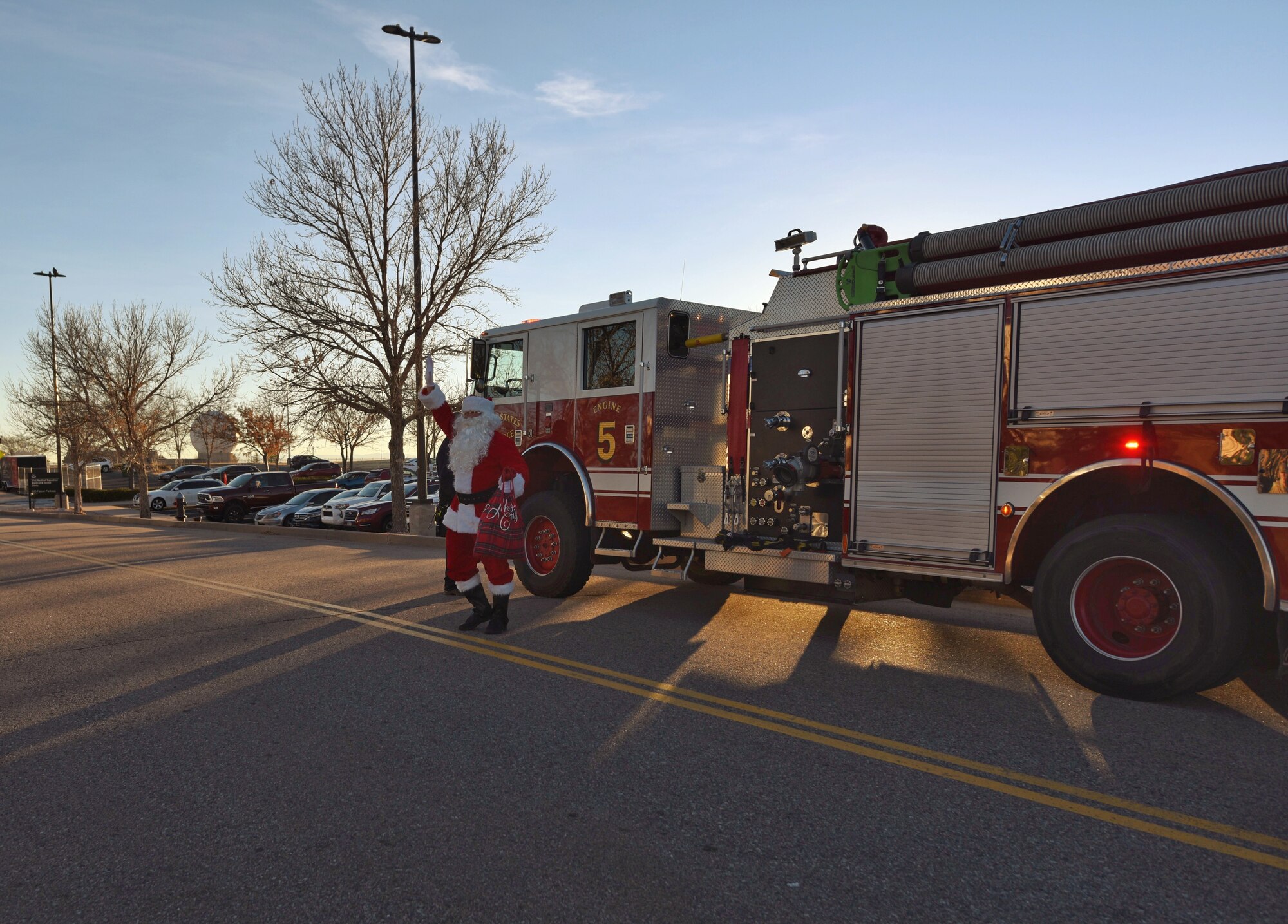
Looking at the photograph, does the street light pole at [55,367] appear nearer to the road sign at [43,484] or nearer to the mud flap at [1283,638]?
the road sign at [43,484]

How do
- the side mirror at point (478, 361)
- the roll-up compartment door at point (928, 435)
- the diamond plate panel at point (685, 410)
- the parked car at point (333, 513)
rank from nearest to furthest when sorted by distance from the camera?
the roll-up compartment door at point (928, 435), the diamond plate panel at point (685, 410), the side mirror at point (478, 361), the parked car at point (333, 513)

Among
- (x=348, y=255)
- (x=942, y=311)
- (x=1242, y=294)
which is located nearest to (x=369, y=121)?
(x=348, y=255)

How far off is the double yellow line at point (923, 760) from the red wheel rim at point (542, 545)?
76.9 inches

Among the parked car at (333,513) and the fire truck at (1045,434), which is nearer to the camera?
the fire truck at (1045,434)

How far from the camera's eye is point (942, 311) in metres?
6.09

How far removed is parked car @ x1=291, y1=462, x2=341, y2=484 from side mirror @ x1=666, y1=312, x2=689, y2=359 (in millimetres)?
57983

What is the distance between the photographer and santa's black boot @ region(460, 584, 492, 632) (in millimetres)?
7402

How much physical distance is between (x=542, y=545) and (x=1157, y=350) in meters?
5.89

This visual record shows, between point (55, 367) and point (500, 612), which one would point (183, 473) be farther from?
point (500, 612)

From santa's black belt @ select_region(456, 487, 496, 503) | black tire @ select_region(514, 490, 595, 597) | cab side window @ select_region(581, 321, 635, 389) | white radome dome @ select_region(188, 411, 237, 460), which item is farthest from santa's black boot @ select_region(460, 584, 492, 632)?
white radome dome @ select_region(188, 411, 237, 460)

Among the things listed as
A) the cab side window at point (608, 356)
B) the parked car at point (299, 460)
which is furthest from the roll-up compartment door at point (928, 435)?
the parked car at point (299, 460)

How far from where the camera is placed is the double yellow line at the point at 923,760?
341 centimetres

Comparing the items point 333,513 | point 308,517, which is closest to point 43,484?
point 308,517

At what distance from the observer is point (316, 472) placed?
220 feet
